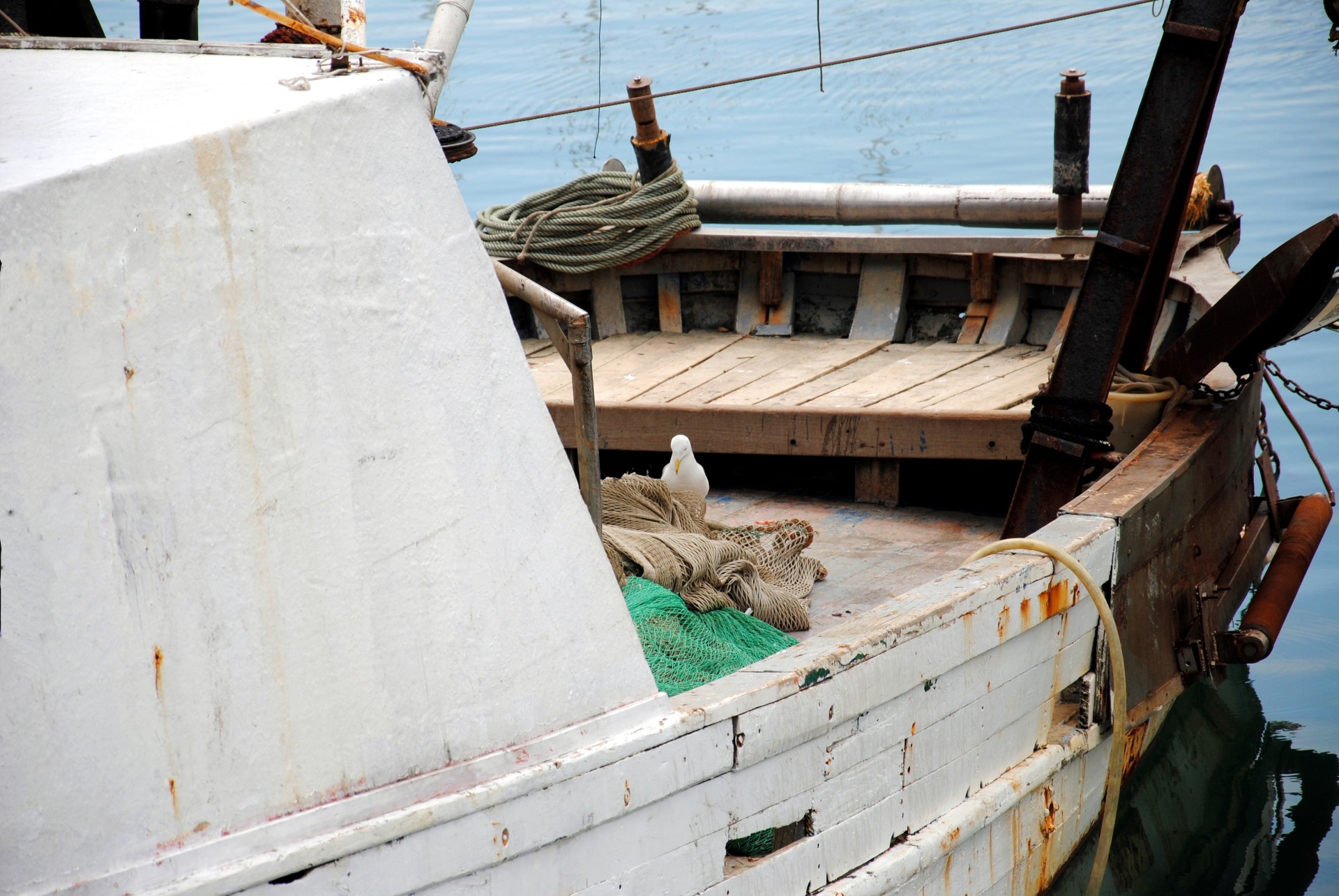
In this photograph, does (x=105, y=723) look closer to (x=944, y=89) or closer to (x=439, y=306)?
(x=439, y=306)

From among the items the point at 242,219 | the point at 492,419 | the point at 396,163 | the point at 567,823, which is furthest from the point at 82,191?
the point at 567,823

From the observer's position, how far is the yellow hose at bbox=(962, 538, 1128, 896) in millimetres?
3018

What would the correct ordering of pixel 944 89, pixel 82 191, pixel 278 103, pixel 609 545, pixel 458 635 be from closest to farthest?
pixel 82 191 → pixel 278 103 → pixel 458 635 → pixel 609 545 → pixel 944 89

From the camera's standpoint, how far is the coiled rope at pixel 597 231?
5.91m

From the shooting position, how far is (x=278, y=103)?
195 centimetres

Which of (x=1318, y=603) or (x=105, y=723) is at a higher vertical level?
(x=105, y=723)

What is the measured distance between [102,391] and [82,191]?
28 cm

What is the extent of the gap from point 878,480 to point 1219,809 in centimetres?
181

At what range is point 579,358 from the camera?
2488 mm

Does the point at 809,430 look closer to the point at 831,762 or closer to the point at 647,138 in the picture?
the point at 647,138

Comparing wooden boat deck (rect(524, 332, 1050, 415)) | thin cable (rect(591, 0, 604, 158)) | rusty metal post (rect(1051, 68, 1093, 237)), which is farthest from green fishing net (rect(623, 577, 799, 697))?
rusty metal post (rect(1051, 68, 1093, 237))

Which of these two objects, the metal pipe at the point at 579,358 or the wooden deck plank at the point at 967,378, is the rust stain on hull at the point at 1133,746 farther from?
the metal pipe at the point at 579,358

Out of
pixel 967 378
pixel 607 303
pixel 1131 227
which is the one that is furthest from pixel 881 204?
pixel 1131 227

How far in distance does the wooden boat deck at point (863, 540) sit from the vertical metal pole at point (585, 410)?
1.28 meters
